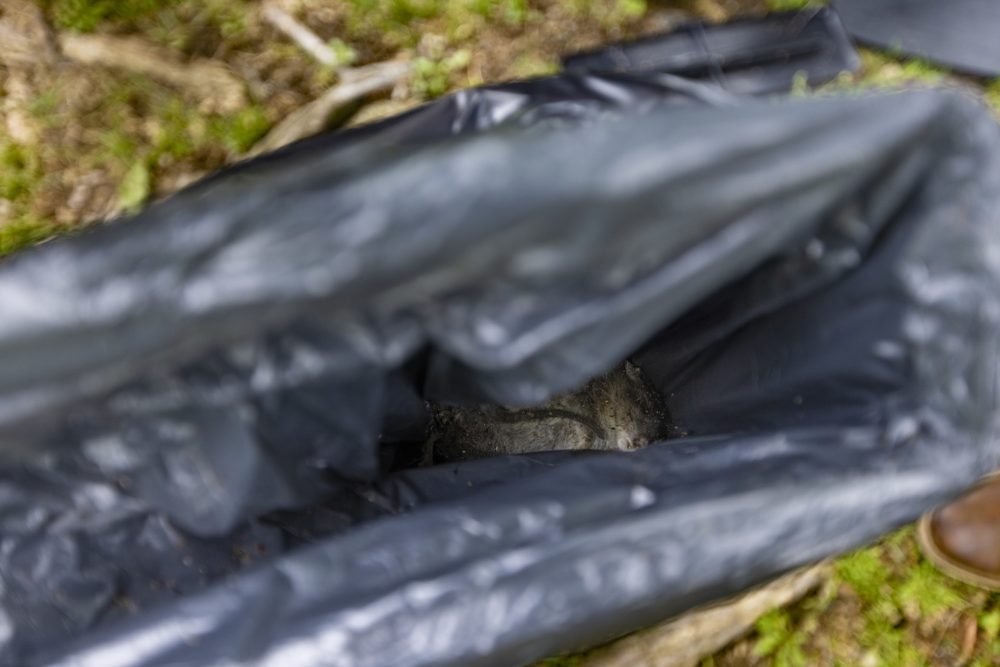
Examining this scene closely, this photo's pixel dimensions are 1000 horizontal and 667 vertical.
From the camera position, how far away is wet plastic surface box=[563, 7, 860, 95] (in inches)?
44.4

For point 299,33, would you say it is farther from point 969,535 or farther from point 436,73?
point 969,535

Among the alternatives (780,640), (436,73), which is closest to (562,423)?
(780,640)

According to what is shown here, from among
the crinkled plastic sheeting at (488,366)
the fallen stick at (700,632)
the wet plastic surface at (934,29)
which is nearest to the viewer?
the crinkled plastic sheeting at (488,366)

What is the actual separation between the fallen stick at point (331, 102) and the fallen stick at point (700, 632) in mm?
774

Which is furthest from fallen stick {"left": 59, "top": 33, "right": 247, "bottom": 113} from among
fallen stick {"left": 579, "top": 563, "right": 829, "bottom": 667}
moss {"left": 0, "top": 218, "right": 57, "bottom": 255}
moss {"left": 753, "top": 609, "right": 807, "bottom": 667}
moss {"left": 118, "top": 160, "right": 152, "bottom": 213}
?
moss {"left": 753, "top": 609, "right": 807, "bottom": 667}

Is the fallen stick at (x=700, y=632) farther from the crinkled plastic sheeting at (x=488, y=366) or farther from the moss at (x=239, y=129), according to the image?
the moss at (x=239, y=129)

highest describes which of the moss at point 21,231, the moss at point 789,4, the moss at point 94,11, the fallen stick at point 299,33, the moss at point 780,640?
the moss at point 94,11

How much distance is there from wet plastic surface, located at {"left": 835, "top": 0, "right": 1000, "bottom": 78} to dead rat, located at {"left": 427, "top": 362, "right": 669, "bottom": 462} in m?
0.70

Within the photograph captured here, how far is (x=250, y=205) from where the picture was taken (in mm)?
474

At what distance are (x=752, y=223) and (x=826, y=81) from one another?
2.45 feet

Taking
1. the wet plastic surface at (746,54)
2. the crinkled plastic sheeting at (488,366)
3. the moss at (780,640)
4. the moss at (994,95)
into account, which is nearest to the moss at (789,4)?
the wet plastic surface at (746,54)

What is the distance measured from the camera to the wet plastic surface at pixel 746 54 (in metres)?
1.13

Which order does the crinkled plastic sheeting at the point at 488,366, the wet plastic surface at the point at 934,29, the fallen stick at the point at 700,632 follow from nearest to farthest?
the crinkled plastic sheeting at the point at 488,366, the fallen stick at the point at 700,632, the wet plastic surface at the point at 934,29

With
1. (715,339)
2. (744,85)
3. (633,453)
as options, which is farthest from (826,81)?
(633,453)
